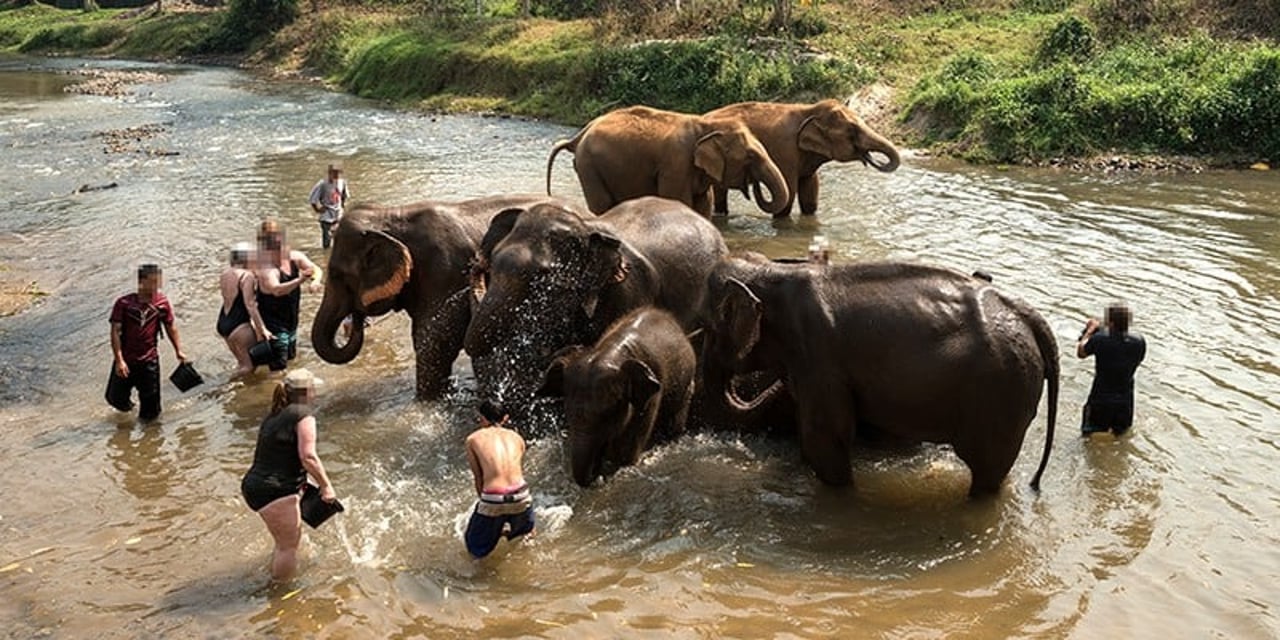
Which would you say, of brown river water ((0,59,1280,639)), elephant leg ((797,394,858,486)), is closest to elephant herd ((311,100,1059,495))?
elephant leg ((797,394,858,486))

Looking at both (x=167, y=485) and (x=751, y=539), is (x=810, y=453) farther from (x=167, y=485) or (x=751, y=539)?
(x=167, y=485)

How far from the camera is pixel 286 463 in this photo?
5.50 m

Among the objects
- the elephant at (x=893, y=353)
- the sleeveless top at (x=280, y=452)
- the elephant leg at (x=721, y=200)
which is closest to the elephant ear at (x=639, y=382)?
the elephant at (x=893, y=353)

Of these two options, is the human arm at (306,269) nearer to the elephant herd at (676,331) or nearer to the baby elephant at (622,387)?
the elephant herd at (676,331)

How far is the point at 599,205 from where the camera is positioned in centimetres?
1371

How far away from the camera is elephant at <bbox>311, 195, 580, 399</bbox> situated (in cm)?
795

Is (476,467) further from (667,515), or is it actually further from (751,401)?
(751,401)

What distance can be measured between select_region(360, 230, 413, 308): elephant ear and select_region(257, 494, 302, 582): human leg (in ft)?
8.63

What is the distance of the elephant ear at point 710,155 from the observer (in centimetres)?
1290

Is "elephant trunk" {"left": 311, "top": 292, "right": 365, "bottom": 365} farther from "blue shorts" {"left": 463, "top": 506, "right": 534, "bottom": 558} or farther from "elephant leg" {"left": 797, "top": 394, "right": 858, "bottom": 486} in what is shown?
"elephant leg" {"left": 797, "top": 394, "right": 858, "bottom": 486}

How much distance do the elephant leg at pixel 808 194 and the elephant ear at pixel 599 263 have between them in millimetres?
8131

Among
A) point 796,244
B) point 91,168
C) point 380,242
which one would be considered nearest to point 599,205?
point 796,244

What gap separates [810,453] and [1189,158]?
47.9ft

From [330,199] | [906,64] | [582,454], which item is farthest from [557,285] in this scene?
[906,64]
